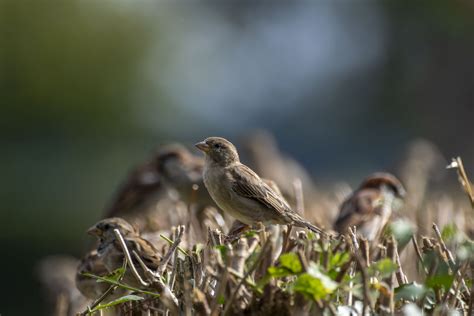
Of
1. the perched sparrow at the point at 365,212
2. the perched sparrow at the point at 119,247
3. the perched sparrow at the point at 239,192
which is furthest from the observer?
the perched sparrow at the point at 365,212

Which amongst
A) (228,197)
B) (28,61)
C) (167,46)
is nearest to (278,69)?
(167,46)

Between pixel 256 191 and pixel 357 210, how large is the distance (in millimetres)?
1109

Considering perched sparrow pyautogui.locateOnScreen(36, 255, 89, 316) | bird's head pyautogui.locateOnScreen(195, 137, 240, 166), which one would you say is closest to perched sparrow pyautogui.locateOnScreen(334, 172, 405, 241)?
bird's head pyautogui.locateOnScreen(195, 137, 240, 166)

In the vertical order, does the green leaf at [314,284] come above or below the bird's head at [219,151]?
below

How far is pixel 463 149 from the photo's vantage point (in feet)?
61.0

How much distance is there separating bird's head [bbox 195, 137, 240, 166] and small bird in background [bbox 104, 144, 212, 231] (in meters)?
2.95

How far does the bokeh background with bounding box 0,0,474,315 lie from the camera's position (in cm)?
1842

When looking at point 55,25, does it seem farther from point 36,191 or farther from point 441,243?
point 441,243

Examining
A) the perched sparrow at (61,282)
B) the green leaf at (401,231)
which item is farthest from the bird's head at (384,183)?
the green leaf at (401,231)

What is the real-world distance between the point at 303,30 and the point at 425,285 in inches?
1105

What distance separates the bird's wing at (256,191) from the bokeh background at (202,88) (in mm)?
9331

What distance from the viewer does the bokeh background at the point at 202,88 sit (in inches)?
725

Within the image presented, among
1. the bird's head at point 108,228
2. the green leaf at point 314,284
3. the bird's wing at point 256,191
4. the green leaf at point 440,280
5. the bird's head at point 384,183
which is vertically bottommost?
the bird's head at point 108,228

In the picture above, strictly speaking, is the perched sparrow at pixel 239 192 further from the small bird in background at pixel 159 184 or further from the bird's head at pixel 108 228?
the small bird in background at pixel 159 184
